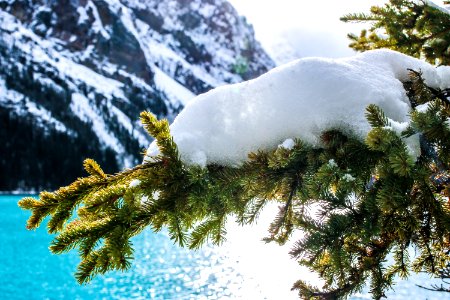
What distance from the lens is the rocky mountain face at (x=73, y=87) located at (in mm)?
87250

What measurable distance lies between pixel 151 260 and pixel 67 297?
13.8m

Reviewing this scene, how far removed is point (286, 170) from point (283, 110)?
291mm

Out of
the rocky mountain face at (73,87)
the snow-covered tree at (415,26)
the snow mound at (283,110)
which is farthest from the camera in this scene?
the rocky mountain face at (73,87)

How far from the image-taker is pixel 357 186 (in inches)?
70.1

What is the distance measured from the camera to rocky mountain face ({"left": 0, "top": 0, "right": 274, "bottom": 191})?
87250 millimetres

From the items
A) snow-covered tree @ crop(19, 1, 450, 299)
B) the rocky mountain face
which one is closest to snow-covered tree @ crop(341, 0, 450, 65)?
snow-covered tree @ crop(19, 1, 450, 299)

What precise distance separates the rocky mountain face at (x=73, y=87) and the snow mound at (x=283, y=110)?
89.8m

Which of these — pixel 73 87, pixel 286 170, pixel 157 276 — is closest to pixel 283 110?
pixel 286 170

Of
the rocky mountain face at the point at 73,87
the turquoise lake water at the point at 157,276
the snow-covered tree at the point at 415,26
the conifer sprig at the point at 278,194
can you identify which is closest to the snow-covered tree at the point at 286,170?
the conifer sprig at the point at 278,194

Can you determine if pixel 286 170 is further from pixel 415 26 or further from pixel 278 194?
pixel 415 26

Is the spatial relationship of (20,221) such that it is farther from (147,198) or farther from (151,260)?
(147,198)

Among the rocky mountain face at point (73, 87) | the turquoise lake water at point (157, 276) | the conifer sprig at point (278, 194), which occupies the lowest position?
the rocky mountain face at point (73, 87)

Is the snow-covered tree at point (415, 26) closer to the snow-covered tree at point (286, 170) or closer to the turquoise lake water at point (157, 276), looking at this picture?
the snow-covered tree at point (286, 170)

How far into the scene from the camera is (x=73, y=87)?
123562 mm
